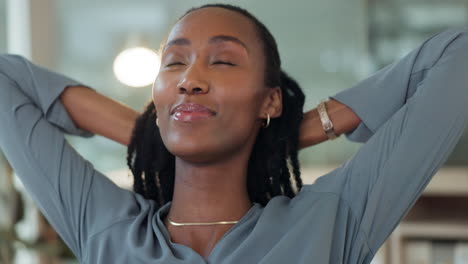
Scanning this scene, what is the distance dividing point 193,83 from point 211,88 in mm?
36

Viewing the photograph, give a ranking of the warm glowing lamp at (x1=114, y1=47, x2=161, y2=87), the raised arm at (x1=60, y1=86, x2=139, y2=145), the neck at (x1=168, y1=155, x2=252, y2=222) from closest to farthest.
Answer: the neck at (x1=168, y1=155, x2=252, y2=222) → the raised arm at (x1=60, y1=86, x2=139, y2=145) → the warm glowing lamp at (x1=114, y1=47, x2=161, y2=87)

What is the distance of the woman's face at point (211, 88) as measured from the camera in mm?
1317

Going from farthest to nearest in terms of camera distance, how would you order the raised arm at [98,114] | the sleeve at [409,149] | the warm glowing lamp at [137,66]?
the warm glowing lamp at [137,66]
the raised arm at [98,114]
the sleeve at [409,149]

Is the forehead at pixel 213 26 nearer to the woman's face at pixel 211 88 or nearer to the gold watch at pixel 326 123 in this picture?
the woman's face at pixel 211 88

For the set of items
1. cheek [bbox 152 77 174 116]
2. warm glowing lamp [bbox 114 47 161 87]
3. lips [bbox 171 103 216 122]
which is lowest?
lips [bbox 171 103 216 122]

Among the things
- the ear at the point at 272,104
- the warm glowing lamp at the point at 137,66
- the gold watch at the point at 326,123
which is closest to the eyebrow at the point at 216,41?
the ear at the point at 272,104

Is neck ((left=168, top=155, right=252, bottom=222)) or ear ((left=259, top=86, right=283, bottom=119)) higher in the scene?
ear ((left=259, top=86, right=283, bottom=119))

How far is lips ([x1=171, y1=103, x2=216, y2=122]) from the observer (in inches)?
51.7

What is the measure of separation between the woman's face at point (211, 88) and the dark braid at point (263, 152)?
47mm

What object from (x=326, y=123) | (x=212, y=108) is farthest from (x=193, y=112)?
(x=326, y=123)

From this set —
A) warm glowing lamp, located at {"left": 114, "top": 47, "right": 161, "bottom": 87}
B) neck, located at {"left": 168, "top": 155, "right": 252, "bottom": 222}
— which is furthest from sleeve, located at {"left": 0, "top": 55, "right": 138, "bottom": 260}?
warm glowing lamp, located at {"left": 114, "top": 47, "right": 161, "bottom": 87}

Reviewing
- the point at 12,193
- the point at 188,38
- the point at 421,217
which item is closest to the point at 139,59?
the point at 12,193

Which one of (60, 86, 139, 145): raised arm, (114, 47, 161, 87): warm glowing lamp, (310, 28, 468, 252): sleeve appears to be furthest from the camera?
(114, 47, 161, 87): warm glowing lamp

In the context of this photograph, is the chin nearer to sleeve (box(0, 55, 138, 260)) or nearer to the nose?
the nose
